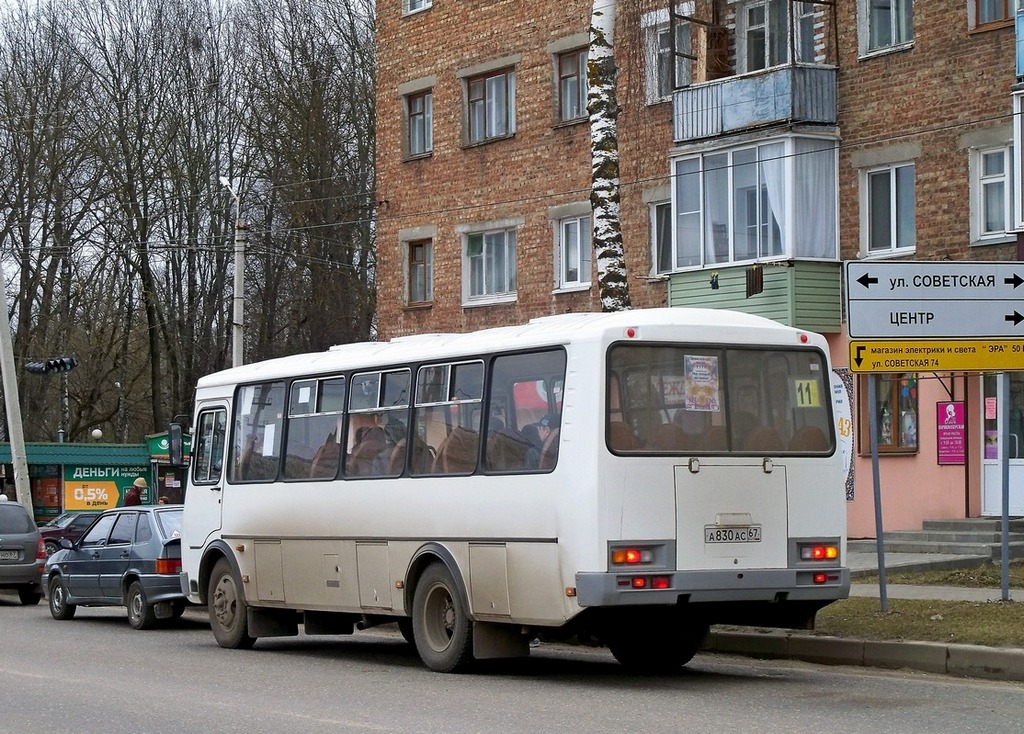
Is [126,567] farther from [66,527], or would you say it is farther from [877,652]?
[66,527]

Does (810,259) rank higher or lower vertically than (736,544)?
higher

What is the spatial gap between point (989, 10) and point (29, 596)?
16.5m

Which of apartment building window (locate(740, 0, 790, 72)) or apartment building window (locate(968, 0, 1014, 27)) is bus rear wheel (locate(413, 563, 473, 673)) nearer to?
apartment building window (locate(968, 0, 1014, 27))

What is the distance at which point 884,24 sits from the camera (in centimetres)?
2744

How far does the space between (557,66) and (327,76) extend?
20717 mm

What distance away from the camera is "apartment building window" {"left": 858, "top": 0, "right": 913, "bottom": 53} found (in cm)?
2712

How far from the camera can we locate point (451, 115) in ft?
117

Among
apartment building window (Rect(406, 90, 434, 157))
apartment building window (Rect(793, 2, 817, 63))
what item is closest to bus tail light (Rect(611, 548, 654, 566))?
apartment building window (Rect(793, 2, 817, 63))

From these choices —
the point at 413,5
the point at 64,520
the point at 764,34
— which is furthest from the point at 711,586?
the point at 64,520

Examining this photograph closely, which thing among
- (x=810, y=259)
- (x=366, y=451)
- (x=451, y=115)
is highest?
(x=451, y=115)

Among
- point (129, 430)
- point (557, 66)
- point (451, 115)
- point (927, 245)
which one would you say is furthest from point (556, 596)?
point (129, 430)

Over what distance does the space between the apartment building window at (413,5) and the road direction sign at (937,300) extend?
73.6 ft

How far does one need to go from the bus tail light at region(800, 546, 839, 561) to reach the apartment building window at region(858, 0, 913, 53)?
1529cm

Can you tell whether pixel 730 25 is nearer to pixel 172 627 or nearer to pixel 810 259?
pixel 810 259
